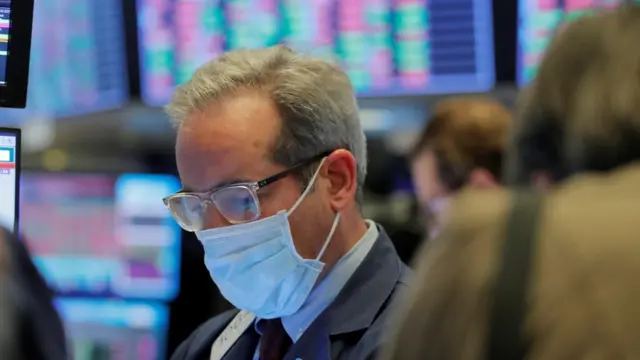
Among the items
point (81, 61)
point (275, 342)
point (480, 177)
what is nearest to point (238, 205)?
point (275, 342)

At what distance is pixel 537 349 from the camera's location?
2.25 ft

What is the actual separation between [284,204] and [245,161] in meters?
0.11

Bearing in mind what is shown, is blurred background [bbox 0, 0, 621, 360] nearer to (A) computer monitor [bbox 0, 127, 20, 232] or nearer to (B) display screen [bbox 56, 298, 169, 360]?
(B) display screen [bbox 56, 298, 169, 360]

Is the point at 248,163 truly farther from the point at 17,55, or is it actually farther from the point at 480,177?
the point at 480,177

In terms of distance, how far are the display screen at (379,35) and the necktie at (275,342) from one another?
1.28 meters

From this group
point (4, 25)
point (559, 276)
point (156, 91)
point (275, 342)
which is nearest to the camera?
point (559, 276)

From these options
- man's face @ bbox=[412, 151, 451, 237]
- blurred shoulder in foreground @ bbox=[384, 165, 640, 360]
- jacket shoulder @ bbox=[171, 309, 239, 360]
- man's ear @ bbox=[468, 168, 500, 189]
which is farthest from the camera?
man's face @ bbox=[412, 151, 451, 237]

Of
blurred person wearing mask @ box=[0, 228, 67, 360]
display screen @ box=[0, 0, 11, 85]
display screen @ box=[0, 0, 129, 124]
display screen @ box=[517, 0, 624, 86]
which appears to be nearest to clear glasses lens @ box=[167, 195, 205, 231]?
display screen @ box=[0, 0, 11, 85]

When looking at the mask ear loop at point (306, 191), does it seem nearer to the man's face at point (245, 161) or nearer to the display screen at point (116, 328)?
the man's face at point (245, 161)

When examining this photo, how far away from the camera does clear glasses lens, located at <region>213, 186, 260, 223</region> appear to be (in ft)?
5.24

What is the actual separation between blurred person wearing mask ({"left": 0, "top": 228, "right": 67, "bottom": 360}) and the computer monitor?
86cm

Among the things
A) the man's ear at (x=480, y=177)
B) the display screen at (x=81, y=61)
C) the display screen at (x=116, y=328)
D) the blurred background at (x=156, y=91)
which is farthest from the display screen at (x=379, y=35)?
the display screen at (x=116, y=328)

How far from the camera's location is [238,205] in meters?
1.61

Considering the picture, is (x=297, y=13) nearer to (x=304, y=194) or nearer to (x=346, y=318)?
(x=304, y=194)
